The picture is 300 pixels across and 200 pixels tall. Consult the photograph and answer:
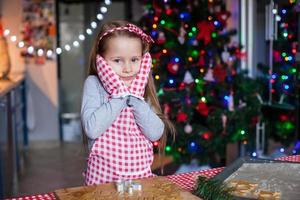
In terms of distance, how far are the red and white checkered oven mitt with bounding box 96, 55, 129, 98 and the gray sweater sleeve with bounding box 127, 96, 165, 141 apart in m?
0.04

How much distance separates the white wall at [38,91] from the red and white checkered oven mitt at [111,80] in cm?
415

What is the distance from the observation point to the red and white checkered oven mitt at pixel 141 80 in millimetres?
1369

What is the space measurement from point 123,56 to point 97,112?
17 cm

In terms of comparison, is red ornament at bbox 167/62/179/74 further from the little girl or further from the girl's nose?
the girl's nose

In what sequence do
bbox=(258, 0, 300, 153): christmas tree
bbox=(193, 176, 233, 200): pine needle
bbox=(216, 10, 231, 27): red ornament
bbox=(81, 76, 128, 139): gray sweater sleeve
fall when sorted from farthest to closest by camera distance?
1. bbox=(258, 0, 300, 153): christmas tree
2. bbox=(216, 10, 231, 27): red ornament
3. bbox=(81, 76, 128, 139): gray sweater sleeve
4. bbox=(193, 176, 233, 200): pine needle

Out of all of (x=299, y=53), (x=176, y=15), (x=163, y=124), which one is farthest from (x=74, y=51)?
(x=163, y=124)

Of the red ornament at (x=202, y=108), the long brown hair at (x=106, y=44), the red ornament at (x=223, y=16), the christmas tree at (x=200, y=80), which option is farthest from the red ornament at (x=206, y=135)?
the long brown hair at (x=106, y=44)

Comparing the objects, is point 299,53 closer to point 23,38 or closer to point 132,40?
point 132,40

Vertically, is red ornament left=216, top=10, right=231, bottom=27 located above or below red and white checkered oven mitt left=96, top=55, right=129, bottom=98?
above

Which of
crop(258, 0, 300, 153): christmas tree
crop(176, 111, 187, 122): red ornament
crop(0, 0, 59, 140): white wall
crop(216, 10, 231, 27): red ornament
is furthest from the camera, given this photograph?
crop(0, 0, 59, 140): white wall

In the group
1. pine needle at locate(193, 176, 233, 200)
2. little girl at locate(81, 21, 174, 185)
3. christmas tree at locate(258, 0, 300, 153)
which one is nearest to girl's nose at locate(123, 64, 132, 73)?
little girl at locate(81, 21, 174, 185)

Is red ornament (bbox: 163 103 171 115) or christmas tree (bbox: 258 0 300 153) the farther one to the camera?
christmas tree (bbox: 258 0 300 153)

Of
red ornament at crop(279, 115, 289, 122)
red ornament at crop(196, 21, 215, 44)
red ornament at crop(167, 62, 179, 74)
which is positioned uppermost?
red ornament at crop(196, 21, 215, 44)

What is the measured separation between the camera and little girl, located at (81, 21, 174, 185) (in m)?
1.36
